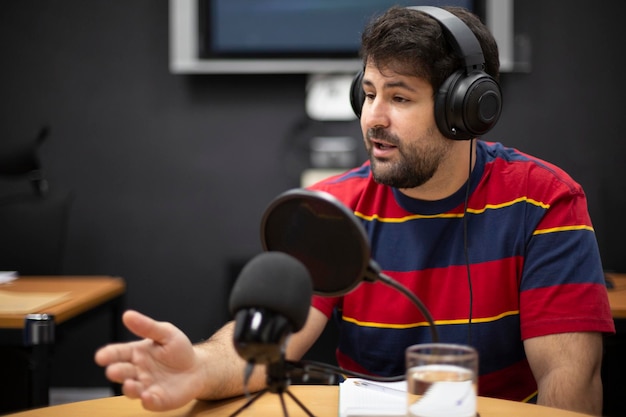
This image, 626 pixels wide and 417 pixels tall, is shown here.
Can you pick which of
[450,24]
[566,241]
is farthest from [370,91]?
[566,241]

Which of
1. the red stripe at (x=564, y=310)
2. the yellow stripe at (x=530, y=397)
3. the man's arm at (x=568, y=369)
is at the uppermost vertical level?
the red stripe at (x=564, y=310)

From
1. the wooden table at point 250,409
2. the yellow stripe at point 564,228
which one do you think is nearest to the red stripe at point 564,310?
the yellow stripe at point 564,228

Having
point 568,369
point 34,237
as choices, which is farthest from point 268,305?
point 34,237

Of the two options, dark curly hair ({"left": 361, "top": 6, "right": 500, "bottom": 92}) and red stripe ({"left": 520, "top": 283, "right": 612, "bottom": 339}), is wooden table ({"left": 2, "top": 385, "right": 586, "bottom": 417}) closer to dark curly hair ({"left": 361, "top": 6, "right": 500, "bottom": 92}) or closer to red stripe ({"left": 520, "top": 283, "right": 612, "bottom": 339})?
red stripe ({"left": 520, "top": 283, "right": 612, "bottom": 339})

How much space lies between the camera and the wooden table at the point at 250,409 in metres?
1.06

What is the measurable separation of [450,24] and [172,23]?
1956 mm

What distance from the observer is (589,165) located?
3.16 metres

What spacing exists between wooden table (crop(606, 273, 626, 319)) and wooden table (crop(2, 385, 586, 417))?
92cm

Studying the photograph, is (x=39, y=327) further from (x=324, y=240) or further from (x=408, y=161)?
(x=324, y=240)

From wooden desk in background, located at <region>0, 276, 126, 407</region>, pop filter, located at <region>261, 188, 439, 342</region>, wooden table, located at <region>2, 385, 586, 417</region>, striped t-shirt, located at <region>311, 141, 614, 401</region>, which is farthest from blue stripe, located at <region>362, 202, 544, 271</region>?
wooden desk in background, located at <region>0, 276, 126, 407</region>

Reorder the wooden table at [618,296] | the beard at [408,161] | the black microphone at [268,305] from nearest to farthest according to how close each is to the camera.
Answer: the black microphone at [268,305] < the beard at [408,161] < the wooden table at [618,296]

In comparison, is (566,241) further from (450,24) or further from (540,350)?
(450,24)

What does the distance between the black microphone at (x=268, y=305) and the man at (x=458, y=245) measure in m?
0.47

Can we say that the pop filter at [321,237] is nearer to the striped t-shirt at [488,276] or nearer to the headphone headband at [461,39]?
the striped t-shirt at [488,276]
